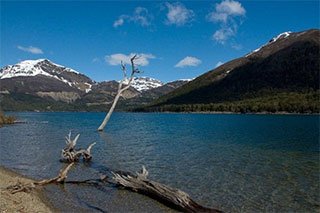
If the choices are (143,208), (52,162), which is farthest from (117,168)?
(143,208)

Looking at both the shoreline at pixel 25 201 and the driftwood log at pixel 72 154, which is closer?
the shoreline at pixel 25 201

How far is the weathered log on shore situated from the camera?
744 inches

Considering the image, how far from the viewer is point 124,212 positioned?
63.2 feet

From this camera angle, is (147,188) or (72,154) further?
(72,154)

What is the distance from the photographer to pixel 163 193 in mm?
20391

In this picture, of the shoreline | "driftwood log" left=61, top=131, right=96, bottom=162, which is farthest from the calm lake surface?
"driftwood log" left=61, top=131, right=96, bottom=162

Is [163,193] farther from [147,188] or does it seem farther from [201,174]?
[201,174]

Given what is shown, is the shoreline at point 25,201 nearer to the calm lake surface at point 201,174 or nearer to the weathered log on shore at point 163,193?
the calm lake surface at point 201,174

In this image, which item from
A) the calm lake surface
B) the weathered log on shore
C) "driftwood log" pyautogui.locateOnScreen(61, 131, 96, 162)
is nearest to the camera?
the weathered log on shore

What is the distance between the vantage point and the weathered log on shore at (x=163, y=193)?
18.9m

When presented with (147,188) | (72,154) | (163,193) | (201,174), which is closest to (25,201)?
(147,188)

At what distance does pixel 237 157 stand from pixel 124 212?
22.8 meters

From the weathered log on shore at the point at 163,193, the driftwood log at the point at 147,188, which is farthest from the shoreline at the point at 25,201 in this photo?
the weathered log on shore at the point at 163,193

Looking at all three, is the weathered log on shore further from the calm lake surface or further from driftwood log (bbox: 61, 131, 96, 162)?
driftwood log (bbox: 61, 131, 96, 162)
